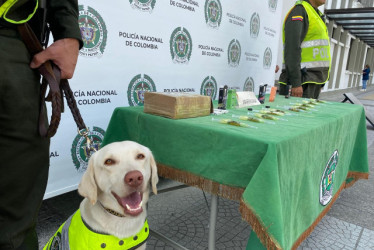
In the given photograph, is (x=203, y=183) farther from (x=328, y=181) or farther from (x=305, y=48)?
(x=305, y=48)

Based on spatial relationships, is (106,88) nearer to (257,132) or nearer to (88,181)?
(88,181)

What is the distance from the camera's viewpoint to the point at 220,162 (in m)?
1.50

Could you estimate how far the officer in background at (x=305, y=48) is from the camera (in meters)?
3.43

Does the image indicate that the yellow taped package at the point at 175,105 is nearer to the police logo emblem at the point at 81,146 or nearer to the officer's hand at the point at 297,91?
the police logo emblem at the point at 81,146

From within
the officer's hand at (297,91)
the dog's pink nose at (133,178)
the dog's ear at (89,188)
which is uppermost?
the officer's hand at (297,91)

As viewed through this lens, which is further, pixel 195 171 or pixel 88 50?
pixel 88 50

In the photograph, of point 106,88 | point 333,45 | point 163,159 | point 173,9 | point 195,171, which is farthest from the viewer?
point 333,45

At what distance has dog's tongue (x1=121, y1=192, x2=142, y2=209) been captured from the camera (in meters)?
1.32

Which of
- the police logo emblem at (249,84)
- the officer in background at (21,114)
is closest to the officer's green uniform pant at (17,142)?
the officer in background at (21,114)

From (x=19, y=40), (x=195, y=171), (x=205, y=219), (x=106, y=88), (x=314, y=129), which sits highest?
(x=19, y=40)

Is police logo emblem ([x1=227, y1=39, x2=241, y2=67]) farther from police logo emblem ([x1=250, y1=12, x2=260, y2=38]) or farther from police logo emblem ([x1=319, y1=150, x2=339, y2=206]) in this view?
police logo emblem ([x1=319, y1=150, x2=339, y2=206])

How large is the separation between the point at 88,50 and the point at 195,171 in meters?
1.28

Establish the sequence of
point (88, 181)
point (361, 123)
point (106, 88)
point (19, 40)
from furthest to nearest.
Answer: point (361, 123) → point (106, 88) → point (88, 181) → point (19, 40)

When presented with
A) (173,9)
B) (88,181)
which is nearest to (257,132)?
(88,181)
